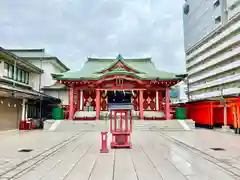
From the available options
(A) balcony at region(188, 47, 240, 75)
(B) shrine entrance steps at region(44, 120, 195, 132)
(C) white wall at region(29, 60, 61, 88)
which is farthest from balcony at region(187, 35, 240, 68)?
(C) white wall at region(29, 60, 61, 88)

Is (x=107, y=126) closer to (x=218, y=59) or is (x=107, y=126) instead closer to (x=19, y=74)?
(x=19, y=74)

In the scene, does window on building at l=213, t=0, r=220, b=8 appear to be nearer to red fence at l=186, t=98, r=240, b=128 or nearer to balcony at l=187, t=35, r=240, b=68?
balcony at l=187, t=35, r=240, b=68

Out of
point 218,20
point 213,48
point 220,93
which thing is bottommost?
point 220,93

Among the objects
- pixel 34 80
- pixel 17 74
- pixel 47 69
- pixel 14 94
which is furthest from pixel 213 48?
pixel 14 94

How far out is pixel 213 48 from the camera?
49.9m

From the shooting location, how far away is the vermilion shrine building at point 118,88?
25469 mm

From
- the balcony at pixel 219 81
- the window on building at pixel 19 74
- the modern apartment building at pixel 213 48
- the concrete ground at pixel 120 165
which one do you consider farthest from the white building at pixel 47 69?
the balcony at pixel 219 81

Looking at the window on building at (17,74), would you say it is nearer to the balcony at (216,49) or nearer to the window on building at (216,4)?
the balcony at (216,49)

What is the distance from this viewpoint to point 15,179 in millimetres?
6414

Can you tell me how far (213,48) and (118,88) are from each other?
111ft

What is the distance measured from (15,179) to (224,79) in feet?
144

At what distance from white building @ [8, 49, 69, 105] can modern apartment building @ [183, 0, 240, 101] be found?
27357mm

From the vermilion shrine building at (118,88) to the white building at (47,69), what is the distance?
5.48 metres

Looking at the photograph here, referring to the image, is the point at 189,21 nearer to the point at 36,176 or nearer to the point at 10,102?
the point at 10,102
